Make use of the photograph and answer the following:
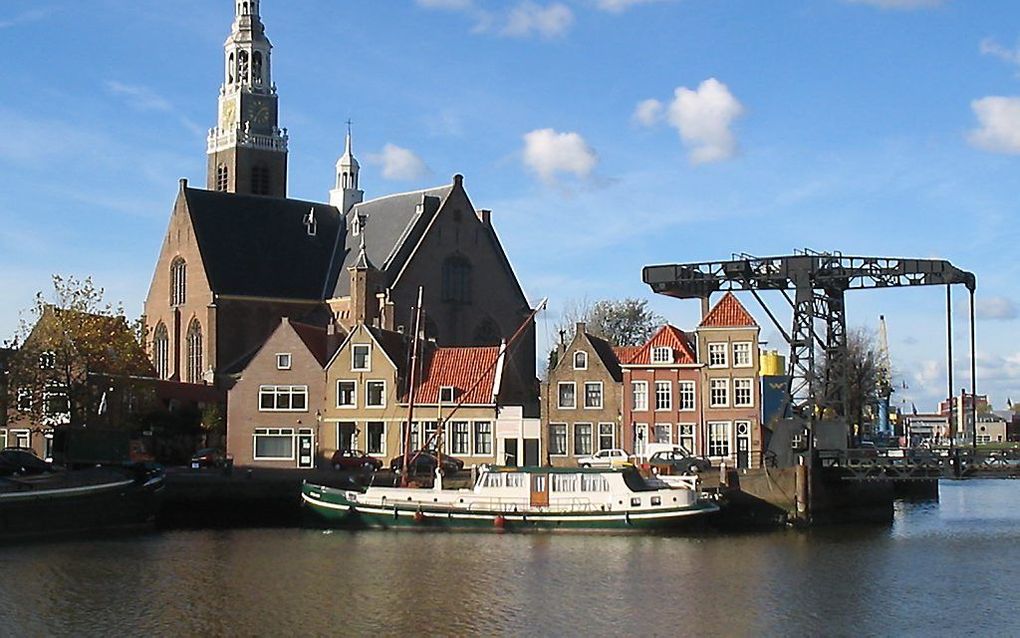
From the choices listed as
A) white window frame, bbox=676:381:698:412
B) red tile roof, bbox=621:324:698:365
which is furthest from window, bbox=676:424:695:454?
red tile roof, bbox=621:324:698:365

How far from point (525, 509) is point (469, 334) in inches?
1467

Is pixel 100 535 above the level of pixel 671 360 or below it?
below

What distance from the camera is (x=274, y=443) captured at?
67.1 m

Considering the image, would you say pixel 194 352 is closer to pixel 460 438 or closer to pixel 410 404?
pixel 460 438

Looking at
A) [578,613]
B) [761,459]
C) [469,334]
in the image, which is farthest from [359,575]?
[469,334]

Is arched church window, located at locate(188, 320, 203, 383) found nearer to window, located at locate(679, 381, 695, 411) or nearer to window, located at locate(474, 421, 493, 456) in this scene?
window, located at locate(474, 421, 493, 456)

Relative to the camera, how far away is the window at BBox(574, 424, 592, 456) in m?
62.7

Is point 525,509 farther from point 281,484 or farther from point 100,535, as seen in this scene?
point 100,535

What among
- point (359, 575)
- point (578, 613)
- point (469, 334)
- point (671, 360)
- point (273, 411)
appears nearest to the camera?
point (578, 613)

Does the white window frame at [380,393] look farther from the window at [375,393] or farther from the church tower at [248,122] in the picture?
the church tower at [248,122]

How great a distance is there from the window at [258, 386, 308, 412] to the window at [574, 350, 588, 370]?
13569 mm

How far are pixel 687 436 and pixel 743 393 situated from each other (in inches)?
124

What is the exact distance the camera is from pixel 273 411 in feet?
221

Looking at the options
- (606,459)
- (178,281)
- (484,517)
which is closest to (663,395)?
(606,459)
